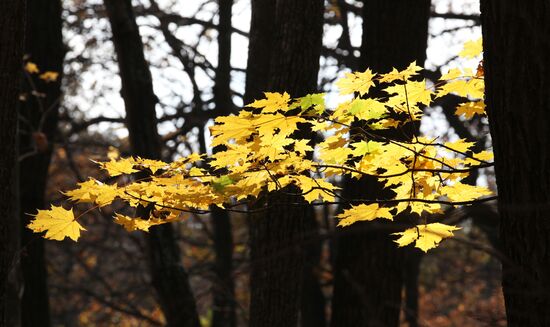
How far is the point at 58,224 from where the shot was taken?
2.61 m

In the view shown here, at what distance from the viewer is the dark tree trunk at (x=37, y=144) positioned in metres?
6.52

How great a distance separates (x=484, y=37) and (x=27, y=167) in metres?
5.55

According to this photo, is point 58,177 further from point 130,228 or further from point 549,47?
point 549,47

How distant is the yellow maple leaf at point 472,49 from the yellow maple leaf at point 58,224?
1823 millimetres

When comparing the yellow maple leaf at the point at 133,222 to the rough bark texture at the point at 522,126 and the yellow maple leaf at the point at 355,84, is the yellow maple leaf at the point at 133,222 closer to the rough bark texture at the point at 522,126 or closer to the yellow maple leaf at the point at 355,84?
the yellow maple leaf at the point at 355,84

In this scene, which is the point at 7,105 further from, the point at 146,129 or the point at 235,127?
A: the point at 146,129

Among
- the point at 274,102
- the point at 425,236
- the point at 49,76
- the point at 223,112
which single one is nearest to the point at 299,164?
the point at 274,102

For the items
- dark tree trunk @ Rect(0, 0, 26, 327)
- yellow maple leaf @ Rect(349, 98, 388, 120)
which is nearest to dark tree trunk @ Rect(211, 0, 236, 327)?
dark tree trunk @ Rect(0, 0, 26, 327)

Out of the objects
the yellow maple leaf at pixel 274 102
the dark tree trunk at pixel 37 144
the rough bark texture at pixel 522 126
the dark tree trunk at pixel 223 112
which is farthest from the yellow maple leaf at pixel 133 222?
the dark tree trunk at pixel 223 112

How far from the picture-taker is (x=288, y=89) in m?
4.24

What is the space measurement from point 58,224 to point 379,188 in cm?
285

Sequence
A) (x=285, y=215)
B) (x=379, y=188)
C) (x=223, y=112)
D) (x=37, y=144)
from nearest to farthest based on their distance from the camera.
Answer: (x=285, y=215) < (x=379, y=188) < (x=37, y=144) < (x=223, y=112)

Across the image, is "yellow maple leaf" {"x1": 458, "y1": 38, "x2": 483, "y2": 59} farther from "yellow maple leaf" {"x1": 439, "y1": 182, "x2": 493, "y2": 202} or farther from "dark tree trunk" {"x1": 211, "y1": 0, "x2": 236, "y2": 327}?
"dark tree trunk" {"x1": 211, "y1": 0, "x2": 236, "y2": 327}

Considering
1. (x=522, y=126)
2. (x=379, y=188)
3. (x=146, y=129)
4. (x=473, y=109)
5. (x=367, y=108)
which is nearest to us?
(x=522, y=126)
